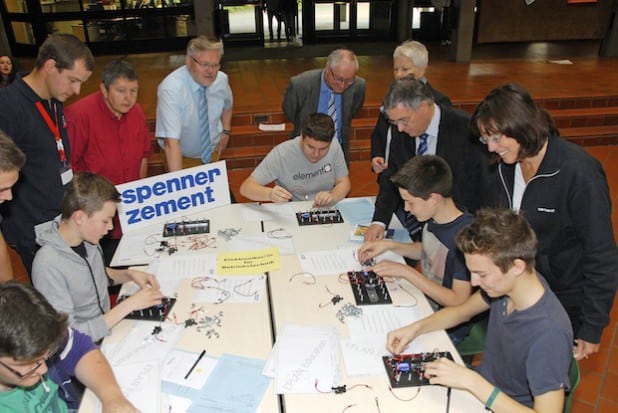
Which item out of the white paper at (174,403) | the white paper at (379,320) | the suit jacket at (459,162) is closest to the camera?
the white paper at (174,403)

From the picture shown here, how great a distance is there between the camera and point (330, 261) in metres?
2.54

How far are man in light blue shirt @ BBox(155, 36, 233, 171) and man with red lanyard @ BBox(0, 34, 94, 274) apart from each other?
687 mm

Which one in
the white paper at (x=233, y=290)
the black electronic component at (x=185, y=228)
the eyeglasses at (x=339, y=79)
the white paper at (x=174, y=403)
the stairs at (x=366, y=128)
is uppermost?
the eyeglasses at (x=339, y=79)

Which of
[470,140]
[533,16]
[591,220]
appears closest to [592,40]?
[533,16]

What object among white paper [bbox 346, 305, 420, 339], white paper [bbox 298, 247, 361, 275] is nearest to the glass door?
white paper [bbox 298, 247, 361, 275]

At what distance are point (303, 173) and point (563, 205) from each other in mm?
1678

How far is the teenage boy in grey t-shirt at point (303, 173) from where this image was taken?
3.07 metres

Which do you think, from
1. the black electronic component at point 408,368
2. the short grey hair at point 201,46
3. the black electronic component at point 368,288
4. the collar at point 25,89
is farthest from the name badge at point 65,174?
the black electronic component at point 408,368

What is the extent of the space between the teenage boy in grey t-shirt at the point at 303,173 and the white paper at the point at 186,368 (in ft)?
4.19

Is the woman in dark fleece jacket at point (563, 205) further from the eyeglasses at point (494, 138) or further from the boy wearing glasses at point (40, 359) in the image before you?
Answer: the boy wearing glasses at point (40, 359)

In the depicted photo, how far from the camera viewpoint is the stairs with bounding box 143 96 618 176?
5.94 m

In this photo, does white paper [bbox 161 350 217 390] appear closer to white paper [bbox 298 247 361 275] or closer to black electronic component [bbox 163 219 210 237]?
white paper [bbox 298 247 361 275]

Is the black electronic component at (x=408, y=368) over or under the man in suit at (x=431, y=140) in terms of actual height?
under

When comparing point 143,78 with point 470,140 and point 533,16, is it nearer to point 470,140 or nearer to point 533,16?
point 470,140
